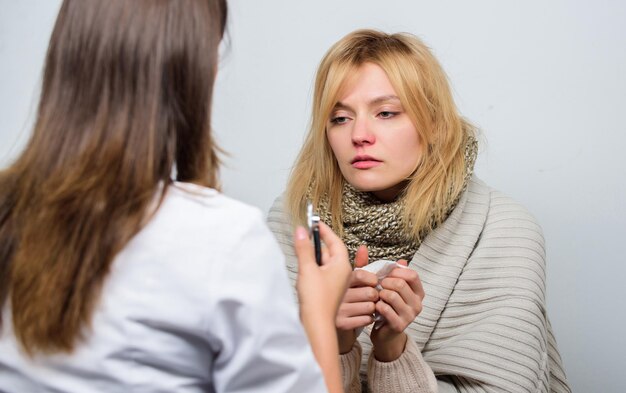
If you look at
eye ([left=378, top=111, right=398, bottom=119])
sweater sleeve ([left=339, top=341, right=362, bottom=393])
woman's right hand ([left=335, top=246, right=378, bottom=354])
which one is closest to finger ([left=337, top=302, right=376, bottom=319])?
woman's right hand ([left=335, top=246, right=378, bottom=354])

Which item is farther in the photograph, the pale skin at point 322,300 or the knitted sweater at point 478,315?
the knitted sweater at point 478,315

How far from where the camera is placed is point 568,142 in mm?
2062

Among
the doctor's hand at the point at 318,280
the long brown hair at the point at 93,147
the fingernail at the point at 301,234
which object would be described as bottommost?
the doctor's hand at the point at 318,280

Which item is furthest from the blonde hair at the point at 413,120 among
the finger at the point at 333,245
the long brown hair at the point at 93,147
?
the long brown hair at the point at 93,147

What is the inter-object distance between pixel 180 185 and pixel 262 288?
0.15m

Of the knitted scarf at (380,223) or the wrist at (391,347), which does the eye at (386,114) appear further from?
the wrist at (391,347)

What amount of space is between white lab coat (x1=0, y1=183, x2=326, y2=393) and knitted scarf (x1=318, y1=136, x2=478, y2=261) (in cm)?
86

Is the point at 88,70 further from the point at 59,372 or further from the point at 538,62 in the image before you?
the point at 538,62

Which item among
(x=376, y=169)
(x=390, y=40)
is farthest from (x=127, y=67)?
(x=390, y=40)

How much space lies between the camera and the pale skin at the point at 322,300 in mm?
919

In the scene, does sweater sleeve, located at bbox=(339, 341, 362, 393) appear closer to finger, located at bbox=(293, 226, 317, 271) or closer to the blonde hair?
the blonde hair

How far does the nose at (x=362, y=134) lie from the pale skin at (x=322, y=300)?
0.70 meters

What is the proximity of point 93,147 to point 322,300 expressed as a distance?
32 centimetres

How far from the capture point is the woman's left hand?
4.42ft
